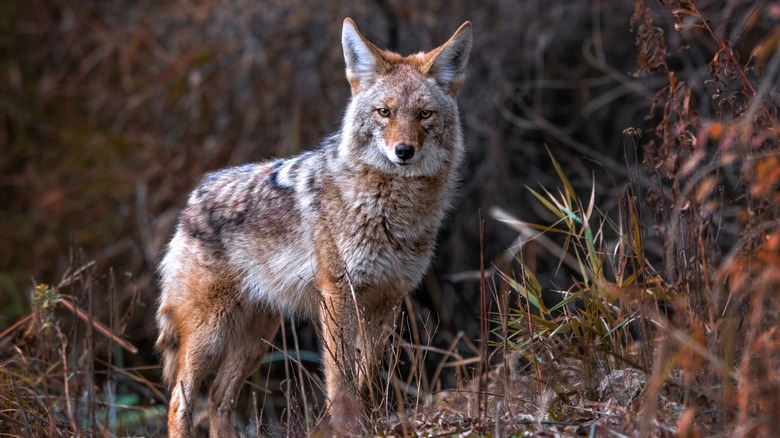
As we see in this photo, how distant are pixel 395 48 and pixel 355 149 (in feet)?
14.3

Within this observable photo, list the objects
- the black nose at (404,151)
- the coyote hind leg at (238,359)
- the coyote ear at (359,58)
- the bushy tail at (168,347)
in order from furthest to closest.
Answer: the bushy tail at (168,347)
the coyote hind leg at (238,359)
the coyote ear at (359,58)
the black nose at (404,151)

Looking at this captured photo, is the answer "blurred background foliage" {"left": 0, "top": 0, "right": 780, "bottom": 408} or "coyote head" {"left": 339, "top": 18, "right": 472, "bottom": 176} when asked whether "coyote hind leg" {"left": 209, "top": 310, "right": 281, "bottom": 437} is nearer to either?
"coyote head" {"left": 339, "top": 18, "right": 472, "bottom": 176}

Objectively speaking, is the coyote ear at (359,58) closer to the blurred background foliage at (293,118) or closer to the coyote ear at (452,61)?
the coyote ear at (452,61)

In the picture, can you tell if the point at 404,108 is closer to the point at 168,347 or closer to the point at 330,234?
the point at 330,234

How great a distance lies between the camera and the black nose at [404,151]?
5.07 meters

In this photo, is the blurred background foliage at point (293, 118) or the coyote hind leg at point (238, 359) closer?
the coyote hind leg at point (238, 359)

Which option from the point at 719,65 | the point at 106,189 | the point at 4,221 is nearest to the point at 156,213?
the point at 106,189

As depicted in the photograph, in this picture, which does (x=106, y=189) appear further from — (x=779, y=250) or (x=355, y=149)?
(x=779, y=250)

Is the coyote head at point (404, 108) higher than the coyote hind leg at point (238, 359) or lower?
higher

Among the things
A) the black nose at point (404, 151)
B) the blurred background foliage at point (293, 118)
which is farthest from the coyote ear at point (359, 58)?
the blurred background foliage at point (293, 118)

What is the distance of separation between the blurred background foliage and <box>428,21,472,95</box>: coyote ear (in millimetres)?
2834

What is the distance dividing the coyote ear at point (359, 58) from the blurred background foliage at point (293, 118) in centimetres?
310

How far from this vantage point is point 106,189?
35.9 ft

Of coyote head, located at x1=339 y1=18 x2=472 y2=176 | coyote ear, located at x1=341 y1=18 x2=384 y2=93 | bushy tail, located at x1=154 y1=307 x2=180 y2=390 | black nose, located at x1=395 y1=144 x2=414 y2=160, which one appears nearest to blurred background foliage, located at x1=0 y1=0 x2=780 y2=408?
bushy tail, located at x1=154 y1=307 x2=180 y2=390
